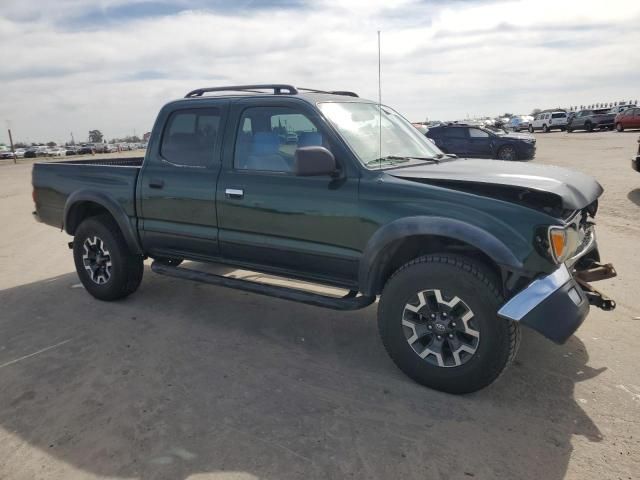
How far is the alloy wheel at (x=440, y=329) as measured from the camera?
3.18 m

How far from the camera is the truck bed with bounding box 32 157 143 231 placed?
4.86 metres

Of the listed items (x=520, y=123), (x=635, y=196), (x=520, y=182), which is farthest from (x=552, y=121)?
(x=520, y=182)

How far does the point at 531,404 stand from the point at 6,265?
6.58m

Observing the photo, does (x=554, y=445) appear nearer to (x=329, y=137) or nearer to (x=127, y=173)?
(x=329, y=137)

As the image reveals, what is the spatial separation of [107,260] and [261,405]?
2.74 meters

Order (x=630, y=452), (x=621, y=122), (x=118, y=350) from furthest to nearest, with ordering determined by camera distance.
Answer: (x=621, y=122), (x=118, y=350), (x=630, y=452)

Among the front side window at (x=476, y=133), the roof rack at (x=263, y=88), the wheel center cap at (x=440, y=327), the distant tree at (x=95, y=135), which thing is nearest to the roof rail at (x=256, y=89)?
the roof rack at (x=263, y=88)

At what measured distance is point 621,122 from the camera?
108 feet

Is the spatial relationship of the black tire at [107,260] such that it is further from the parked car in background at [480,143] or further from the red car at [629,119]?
the red car at [629,119]

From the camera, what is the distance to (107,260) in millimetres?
5121

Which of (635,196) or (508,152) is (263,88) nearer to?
(635,196)

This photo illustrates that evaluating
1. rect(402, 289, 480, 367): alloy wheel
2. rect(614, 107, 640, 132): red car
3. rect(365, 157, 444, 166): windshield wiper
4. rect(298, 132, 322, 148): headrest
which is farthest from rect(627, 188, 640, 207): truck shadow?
rect(614, 107, 640, 132): red car

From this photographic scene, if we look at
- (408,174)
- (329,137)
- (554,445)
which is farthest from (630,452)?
(329,137)

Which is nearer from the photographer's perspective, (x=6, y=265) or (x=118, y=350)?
(x=118, y=350)
